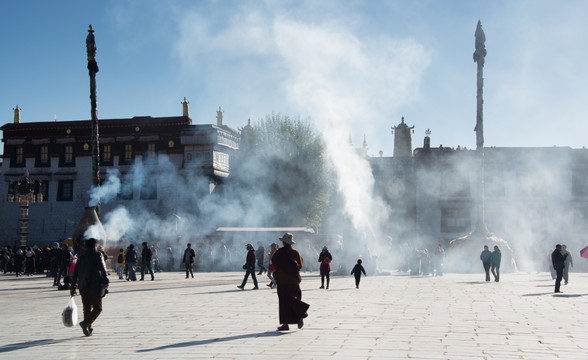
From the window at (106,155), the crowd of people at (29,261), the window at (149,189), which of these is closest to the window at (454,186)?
the window at (149,189)

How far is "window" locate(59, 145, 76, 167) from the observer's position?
4612 centimetres

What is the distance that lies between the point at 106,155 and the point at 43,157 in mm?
5252

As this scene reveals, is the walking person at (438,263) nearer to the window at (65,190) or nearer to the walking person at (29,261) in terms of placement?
the walking person at (29,261)

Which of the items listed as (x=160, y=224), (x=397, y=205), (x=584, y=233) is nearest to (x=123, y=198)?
(x=160, y=224)

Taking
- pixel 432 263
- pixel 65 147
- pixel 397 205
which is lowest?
pixel 432 263

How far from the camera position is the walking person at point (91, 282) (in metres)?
9.78

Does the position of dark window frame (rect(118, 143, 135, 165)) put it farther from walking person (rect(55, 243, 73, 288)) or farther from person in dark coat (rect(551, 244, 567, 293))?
person in dark coat (rect(551, 244, 567, 293))

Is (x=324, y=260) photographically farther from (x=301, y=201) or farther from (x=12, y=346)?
(x=301, y=201)

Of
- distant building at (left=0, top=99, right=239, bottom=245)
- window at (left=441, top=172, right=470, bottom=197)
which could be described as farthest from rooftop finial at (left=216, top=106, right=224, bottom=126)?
window at (left=441, top=172, right=470, bottom=197)

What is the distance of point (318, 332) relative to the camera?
9789 mm

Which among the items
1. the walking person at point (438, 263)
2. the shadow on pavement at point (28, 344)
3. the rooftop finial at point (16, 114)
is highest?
the rooftop finial at point (16, 114)

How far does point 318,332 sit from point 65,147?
135ft

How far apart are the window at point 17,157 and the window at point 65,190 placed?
3.58 metres

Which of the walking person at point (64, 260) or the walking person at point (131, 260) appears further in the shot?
the walking person at point (131, 260)
